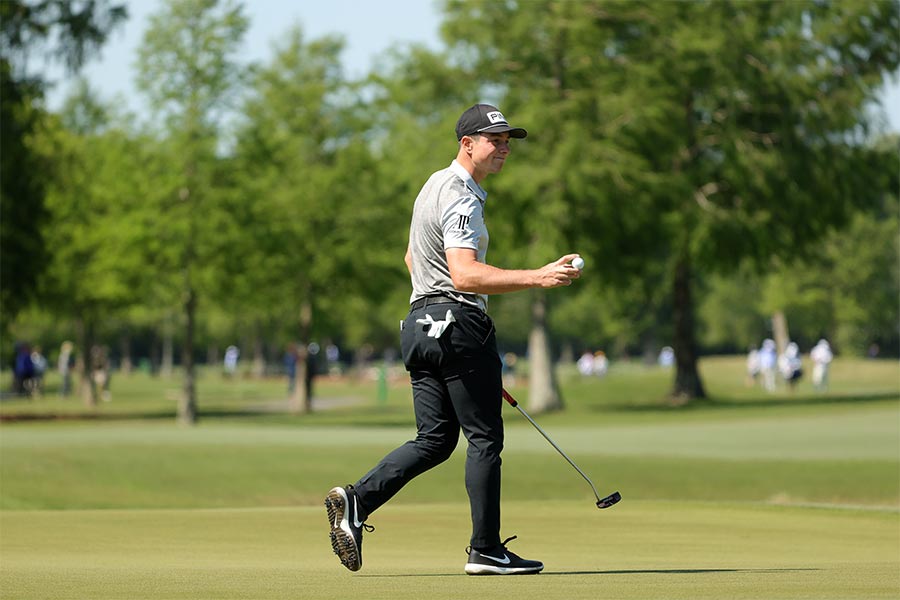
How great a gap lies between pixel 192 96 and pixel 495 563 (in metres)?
33.1

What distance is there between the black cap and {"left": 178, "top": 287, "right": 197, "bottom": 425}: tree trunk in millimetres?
33512

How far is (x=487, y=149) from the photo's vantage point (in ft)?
24.4

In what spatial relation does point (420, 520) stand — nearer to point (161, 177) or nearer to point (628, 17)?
point (161, 177)

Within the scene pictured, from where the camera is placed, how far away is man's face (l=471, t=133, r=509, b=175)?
7.45 metres

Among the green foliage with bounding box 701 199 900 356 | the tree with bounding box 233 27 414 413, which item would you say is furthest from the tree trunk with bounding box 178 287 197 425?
the green foliage with bounding box 701 199 900 356

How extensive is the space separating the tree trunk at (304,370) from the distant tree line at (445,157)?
16 cm

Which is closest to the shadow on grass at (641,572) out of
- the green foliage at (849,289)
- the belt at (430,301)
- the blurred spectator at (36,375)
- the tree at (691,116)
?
the belt at (430,301)

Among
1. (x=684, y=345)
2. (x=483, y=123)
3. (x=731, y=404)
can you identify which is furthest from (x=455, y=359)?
(x=684, y=345)

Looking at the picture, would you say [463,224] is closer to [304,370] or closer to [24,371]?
[304,370]

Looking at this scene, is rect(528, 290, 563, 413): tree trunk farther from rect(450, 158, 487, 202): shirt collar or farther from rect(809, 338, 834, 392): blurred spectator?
rect(450, 158, 487, 202): shirt collar

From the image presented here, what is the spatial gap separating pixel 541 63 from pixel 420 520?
32852 mm

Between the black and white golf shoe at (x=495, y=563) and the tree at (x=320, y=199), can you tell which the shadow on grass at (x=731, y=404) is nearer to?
the tree at (x=320, y=199)

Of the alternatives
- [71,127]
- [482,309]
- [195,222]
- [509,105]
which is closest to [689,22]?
[509,105]

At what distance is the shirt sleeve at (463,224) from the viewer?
23.6ft
